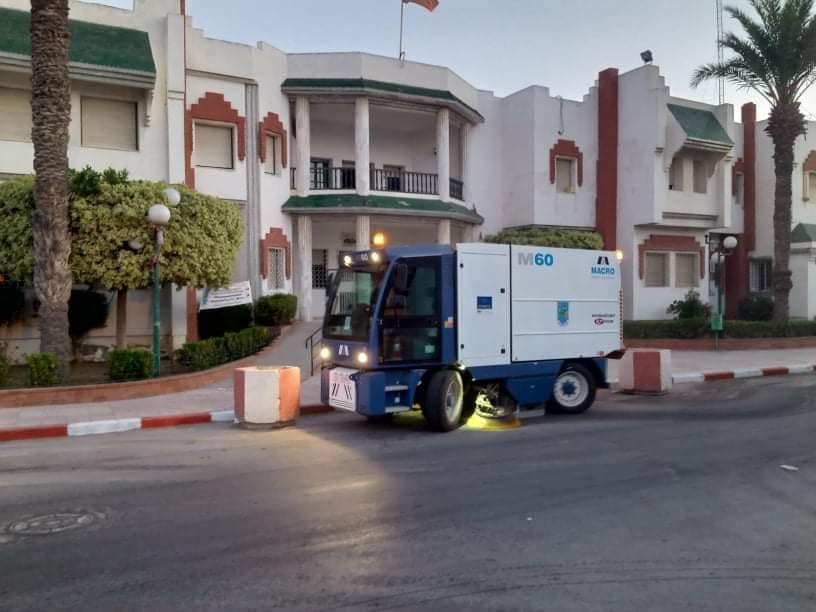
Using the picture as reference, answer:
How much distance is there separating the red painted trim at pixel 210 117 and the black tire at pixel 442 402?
1229 centimetres

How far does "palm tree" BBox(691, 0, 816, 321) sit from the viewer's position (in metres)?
21.1

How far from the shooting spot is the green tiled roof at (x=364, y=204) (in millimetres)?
20750

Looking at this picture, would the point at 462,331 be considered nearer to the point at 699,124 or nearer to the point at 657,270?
the point at 657,270

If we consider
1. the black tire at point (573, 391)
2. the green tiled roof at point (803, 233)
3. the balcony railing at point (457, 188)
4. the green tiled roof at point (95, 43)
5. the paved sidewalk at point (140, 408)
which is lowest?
the paved sidewalk at point (140, 408)

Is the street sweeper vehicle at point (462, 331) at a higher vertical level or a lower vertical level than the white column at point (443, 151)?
lower

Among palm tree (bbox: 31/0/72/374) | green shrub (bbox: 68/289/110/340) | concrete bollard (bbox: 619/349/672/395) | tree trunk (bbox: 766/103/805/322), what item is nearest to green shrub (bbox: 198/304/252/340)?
green shrub (bbox: 68/289/110/340)

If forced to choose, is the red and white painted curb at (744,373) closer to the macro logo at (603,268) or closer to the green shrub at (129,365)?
the macro logo at (603,268)

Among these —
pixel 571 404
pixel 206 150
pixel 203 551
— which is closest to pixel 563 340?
pixel 571 404

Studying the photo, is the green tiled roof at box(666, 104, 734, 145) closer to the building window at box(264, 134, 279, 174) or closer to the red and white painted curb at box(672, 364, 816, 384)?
the red and white painted curb at box(672, 364, 816, 384)

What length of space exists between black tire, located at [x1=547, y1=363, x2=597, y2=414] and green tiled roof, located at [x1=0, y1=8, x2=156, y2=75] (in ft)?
44.1

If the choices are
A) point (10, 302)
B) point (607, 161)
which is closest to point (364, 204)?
point (10, 302)

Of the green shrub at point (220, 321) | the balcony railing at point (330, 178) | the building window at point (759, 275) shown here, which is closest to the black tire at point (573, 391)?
the green shrub at point (220, 321)

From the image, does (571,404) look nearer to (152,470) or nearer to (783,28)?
(152,470)

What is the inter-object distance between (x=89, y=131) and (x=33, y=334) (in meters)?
5.64
